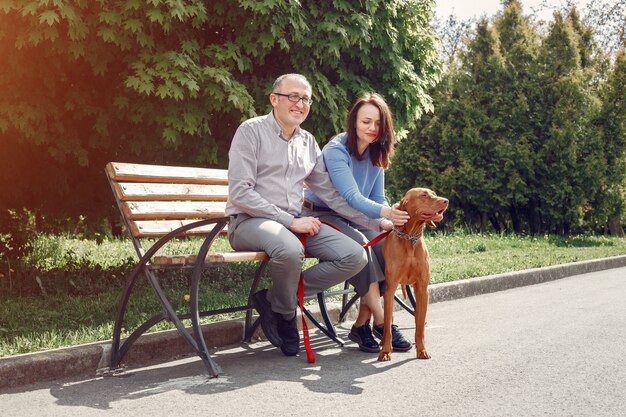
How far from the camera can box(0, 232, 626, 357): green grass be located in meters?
5.51

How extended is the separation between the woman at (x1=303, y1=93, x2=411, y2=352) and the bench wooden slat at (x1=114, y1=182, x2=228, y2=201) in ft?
2.32

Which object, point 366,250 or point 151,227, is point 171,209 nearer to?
point 151,227

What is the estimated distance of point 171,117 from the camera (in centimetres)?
737

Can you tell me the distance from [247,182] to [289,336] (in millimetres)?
1066

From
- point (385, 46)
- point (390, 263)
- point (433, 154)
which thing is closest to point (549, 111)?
point (433, 154)

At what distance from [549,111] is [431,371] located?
1443 centimetres

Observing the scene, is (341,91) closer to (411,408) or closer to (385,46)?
(385,46)

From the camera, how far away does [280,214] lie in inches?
198

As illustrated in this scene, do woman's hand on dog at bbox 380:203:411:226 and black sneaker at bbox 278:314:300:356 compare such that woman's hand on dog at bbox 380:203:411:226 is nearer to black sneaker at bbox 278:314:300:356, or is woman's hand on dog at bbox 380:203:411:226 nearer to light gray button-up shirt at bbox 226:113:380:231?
light gray button-up shirt at bbox 226:113:380:231

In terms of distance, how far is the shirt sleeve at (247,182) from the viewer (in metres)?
4.98

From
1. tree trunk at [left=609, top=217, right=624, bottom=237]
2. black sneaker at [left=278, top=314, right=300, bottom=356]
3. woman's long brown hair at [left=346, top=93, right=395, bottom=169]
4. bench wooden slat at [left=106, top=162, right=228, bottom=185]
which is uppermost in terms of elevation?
woman's long brown hair at [left=346, top=93, right=395, bottom=169]

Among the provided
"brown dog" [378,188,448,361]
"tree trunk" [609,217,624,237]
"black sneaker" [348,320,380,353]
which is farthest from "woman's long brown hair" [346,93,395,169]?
"tree trunk" [609,217,624,237]

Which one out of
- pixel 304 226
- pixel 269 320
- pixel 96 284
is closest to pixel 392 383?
pixel 269 320

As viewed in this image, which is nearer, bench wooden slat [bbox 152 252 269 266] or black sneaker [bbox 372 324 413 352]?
bench wooden slat [bbox 152 252 269 266]
